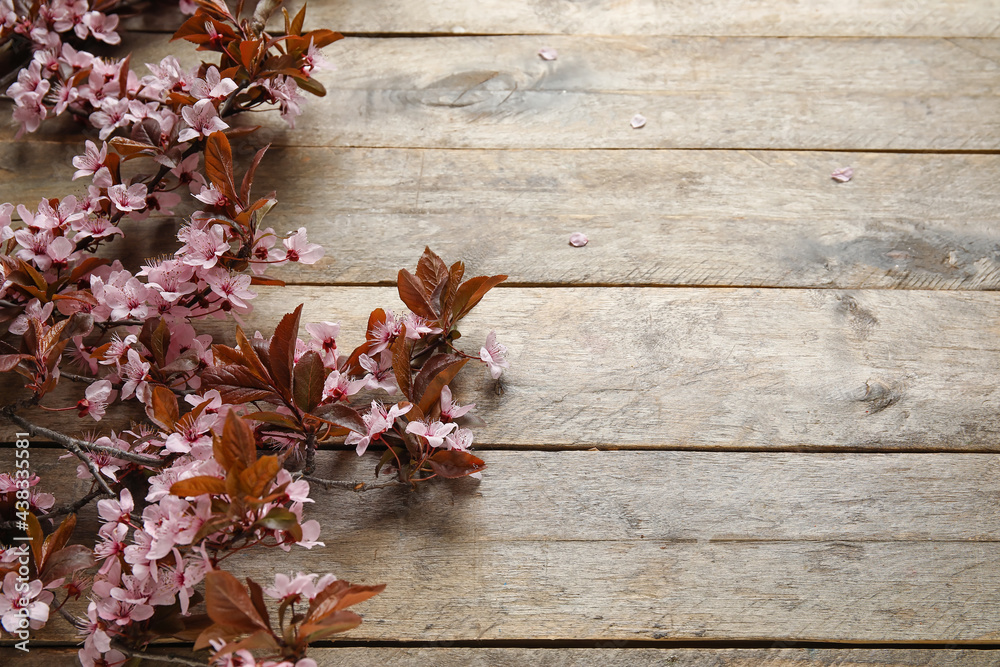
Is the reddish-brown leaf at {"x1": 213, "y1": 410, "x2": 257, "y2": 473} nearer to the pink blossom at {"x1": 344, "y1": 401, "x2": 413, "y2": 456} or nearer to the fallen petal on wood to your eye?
the pink blossom at {"x1": 344, "y1": 401, "x2": 413, "y2": 456}

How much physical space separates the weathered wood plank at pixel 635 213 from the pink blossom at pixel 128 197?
87mm

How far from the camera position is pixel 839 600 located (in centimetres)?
82

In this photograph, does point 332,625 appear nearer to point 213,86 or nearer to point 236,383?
point 236,383

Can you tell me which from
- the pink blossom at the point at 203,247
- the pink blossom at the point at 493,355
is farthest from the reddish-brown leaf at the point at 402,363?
the pink blossom at the point at 203,247

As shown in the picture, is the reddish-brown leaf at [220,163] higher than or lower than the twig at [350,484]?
higher

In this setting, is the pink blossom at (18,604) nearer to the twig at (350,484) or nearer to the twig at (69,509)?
the twig at (69,509)

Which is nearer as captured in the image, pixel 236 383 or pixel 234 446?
pixel 234 446

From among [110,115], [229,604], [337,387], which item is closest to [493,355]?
[337,387]

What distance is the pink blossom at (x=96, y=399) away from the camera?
841mm

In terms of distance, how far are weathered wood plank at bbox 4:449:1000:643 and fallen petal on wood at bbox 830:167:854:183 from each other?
0.42m

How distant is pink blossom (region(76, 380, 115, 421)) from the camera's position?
0.84 metres

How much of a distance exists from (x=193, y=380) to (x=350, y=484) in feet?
0.72

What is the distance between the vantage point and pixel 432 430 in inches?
32.0

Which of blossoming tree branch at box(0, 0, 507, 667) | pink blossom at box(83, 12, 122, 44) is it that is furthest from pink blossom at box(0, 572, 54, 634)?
pink blossom at box(83, 12, 122, 44)
